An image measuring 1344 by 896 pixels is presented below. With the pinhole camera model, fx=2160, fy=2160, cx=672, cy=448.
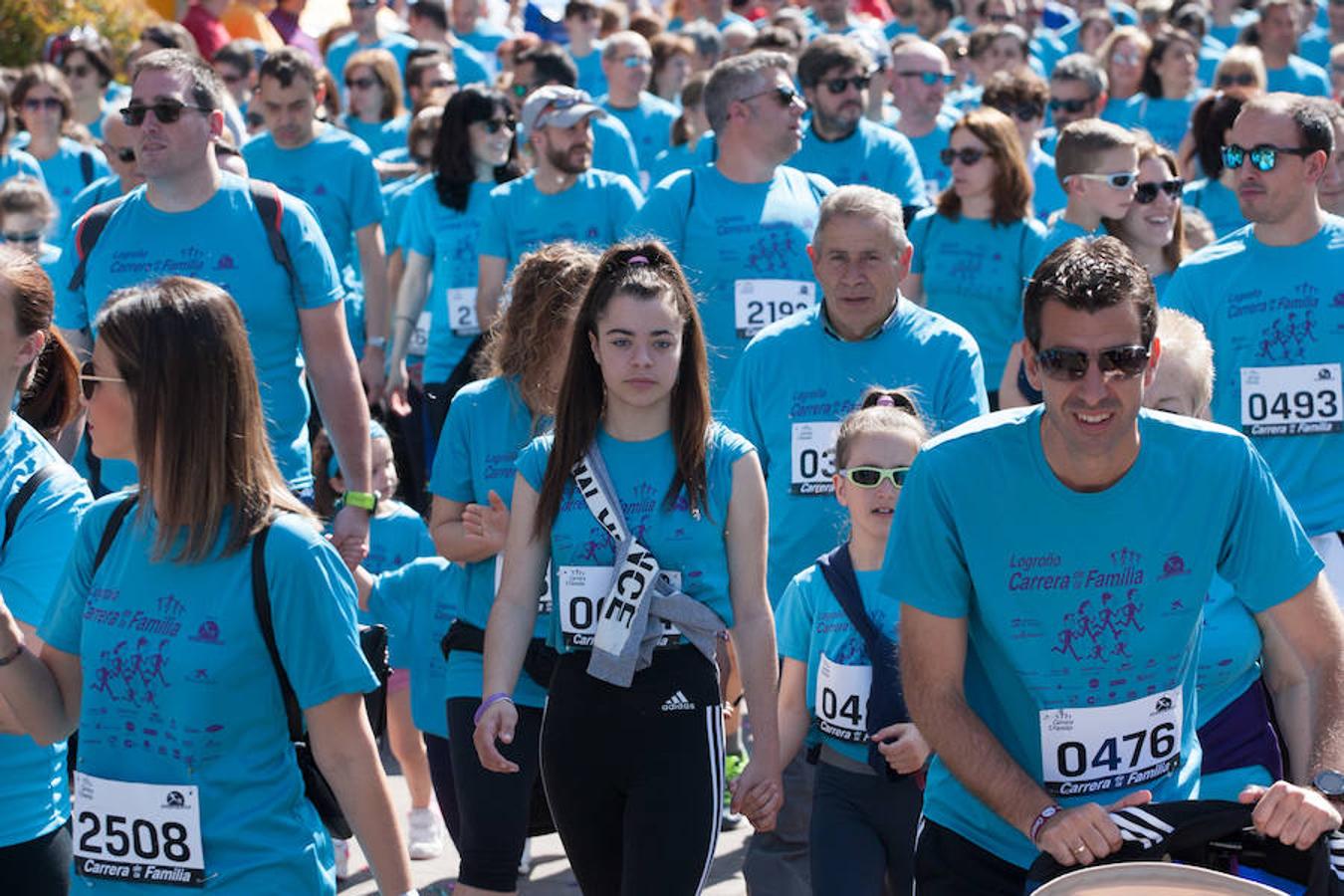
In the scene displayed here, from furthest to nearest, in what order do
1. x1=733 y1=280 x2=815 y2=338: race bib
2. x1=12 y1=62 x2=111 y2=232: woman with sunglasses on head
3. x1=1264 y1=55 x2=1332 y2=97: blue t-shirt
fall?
x1=1264 y1=55 x2=1332 y2=97: blue t-shirt
x1=12 y1=62 x2=111 y2=232: woman with sunglasses on head
x1=733 y1=280 x2=815 y2=338: race bib

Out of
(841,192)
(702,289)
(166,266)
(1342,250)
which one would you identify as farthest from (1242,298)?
(166,266)

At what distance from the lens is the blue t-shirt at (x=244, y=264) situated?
6152mm

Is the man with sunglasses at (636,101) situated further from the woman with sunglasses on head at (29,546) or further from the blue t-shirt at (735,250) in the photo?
the woman with sunglasses on head at (29,546)

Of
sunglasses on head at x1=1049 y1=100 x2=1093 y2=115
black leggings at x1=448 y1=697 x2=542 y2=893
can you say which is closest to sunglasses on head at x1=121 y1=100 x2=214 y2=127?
black leggings at x1=448 y1=697 x2=542 y2=893

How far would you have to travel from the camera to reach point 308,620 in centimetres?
363

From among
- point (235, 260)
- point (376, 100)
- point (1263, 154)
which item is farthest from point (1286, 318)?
point (376, 100)

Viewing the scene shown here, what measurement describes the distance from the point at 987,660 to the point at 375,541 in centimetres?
371

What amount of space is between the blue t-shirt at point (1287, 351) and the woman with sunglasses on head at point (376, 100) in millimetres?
7207

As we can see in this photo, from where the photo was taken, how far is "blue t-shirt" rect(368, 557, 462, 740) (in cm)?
582

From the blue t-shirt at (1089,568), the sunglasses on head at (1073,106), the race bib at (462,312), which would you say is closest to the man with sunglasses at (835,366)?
the blue t-shirt at (1089,568)

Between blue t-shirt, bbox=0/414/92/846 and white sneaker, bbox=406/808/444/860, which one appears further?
white sneaker, bbox=406/808/444/860

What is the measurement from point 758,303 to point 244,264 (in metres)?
1.94

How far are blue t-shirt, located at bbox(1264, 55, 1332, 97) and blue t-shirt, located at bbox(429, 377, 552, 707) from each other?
9912 mm

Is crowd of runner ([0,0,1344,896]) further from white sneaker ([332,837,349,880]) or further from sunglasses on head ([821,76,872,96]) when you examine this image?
white sneaker ([332,837,349,880])
